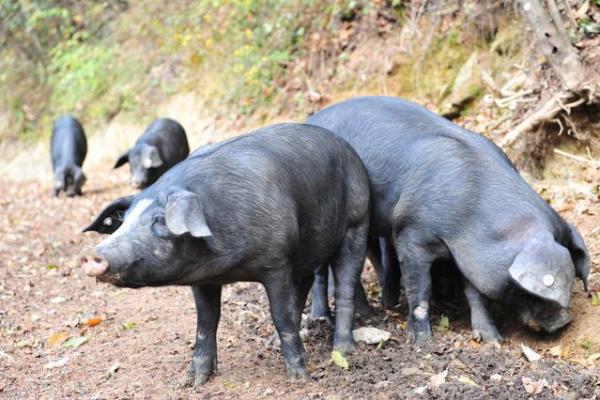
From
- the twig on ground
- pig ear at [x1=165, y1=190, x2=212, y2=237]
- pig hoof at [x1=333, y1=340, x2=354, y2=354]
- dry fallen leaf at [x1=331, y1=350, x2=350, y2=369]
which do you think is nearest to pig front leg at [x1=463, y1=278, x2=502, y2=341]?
pig hoof at [x1=333, y1=340, x2=354, y2=354]

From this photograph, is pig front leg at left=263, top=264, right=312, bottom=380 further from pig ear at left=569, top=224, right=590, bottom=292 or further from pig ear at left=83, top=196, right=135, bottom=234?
pig ear at left=569, top=224, right=590, bottom=292

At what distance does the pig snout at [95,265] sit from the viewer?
4.00 meters

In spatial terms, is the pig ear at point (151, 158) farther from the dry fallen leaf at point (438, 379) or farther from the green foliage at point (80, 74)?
the dry fallen leaf at point (438, 379)

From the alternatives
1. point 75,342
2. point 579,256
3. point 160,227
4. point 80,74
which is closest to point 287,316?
point 160,227

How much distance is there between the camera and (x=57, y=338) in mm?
6191

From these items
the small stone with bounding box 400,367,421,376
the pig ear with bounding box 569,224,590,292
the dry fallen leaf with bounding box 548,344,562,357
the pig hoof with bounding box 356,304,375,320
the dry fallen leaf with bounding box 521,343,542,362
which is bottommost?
the pig hoof with bounding box 356,304,375,320

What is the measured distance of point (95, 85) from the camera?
66.3ft

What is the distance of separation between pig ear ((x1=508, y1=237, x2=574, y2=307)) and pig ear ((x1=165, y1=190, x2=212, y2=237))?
1876 millimetres

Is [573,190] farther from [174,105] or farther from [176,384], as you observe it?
[174,105]

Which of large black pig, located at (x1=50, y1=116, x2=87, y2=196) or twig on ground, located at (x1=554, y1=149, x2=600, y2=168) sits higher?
twig on ground, located at (x1=554, y1=149, x2=600, y2=168)

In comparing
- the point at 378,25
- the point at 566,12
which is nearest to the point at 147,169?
the point at 378,25

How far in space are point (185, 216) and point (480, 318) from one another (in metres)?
2.29

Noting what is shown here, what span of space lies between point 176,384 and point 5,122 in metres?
19.5

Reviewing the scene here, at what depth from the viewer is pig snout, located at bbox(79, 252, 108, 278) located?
13.1 feet
